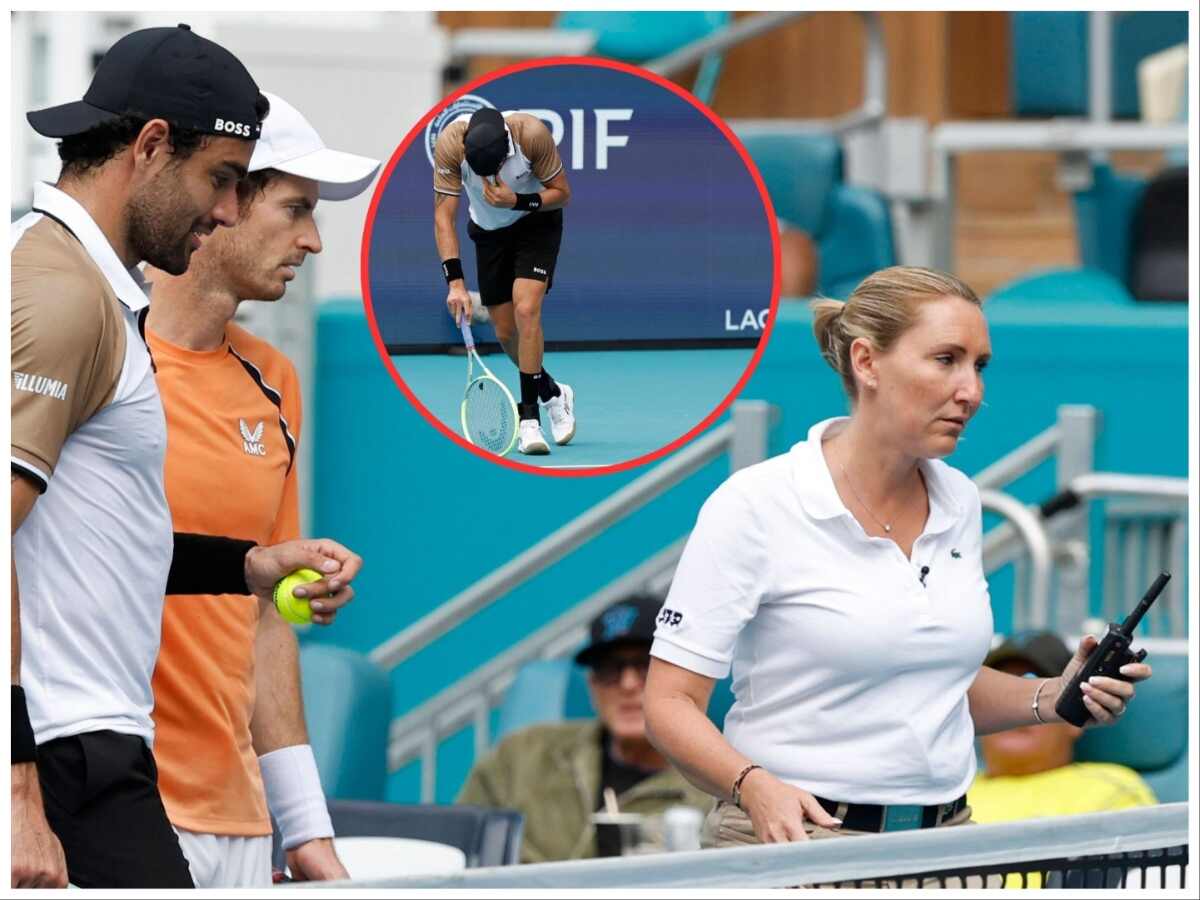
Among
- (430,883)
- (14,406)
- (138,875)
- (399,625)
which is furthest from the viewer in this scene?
(399,625)

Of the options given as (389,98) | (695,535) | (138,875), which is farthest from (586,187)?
(389,98)

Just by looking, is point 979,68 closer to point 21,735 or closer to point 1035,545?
point 1035,545

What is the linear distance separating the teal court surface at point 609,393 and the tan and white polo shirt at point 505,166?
0.55 ft

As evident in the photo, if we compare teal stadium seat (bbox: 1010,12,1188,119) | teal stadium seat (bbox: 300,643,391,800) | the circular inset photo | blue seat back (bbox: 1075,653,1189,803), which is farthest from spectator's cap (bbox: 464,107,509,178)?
teal stadium seat (bbox: 1010,12,1188,119)

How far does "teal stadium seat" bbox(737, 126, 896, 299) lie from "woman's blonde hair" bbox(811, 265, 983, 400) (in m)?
4.44

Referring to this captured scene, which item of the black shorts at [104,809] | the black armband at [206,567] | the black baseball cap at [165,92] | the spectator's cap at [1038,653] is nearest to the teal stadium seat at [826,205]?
the spectator's cap at [1038,653]

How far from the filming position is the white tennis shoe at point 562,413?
8.42ft

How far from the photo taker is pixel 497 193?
99.0 inches

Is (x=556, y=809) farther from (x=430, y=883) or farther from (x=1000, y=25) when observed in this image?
(x=1000, y=25)

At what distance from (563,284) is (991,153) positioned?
7.40 meters

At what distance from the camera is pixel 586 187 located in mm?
2607

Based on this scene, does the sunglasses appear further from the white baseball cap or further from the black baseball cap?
the black baseball cap

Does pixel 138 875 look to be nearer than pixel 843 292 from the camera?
Yes

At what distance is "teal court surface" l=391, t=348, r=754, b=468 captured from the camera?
257cm
